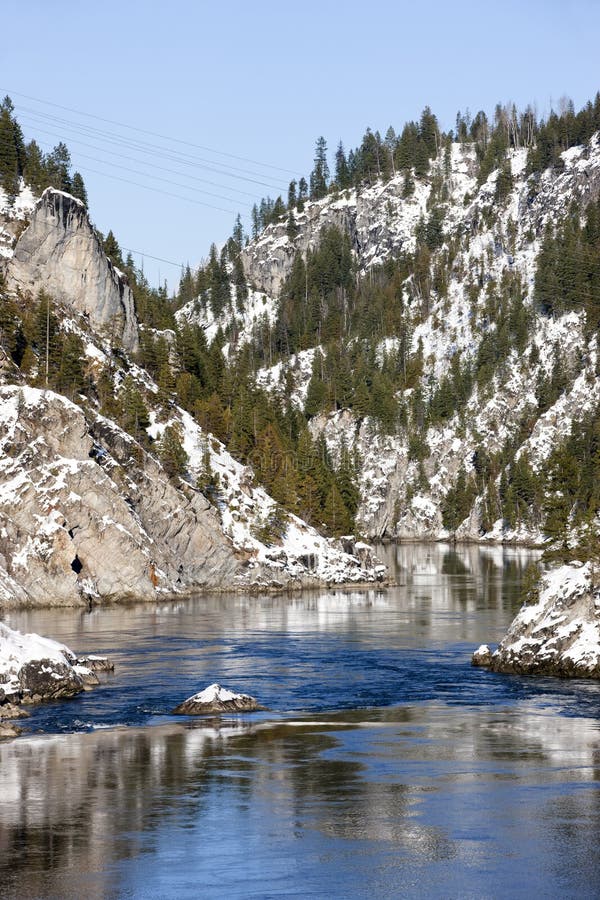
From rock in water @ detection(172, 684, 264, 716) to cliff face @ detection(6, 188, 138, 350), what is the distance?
104 metres

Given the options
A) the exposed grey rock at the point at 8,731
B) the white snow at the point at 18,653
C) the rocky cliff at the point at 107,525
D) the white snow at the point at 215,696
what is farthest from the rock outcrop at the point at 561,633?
the rocky cliff at the point at 107,525

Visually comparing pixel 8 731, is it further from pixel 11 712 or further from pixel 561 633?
pixel 561 633

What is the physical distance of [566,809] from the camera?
3284cm

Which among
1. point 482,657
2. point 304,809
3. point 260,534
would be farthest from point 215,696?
point 260,534

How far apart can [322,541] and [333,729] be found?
320ft

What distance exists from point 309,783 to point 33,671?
71.6 ft

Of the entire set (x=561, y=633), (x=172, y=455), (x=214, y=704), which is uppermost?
(x=172, y=455)

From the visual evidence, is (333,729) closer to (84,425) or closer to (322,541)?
(84,425)

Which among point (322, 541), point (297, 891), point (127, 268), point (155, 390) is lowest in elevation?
point (297, 891)

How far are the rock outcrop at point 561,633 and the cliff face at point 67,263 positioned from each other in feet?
326

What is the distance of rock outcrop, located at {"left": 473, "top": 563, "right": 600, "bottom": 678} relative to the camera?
61.3 metres

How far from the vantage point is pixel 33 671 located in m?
54.0

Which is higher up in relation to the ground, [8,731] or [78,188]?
[78,188]

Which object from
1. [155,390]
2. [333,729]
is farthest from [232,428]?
[333,729]
